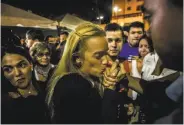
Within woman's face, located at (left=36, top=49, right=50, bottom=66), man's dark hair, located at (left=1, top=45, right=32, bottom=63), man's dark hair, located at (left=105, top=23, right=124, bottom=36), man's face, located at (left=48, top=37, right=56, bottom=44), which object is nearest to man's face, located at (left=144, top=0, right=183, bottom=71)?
man's dark hair, located at (left=105, top=23, right=124, bottom=36)

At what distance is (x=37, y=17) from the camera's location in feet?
11.5

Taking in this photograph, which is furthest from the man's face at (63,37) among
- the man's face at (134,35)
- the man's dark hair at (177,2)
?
the man's dark hair at (177,2)

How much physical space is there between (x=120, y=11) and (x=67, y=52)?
79 centimetres

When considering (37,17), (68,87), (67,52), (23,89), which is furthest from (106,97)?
(37,17)

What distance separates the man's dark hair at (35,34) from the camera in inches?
136

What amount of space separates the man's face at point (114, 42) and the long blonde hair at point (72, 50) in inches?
3.8

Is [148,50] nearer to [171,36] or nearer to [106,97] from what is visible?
[171,36]

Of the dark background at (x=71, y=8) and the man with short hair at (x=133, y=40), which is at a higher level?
the dark background at (x=71, y=8)

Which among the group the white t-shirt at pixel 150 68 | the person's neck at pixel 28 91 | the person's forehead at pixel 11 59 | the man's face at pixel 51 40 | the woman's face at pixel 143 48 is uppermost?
the man's face at pixel 51 40

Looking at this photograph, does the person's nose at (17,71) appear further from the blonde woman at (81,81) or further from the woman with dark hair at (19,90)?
the blonde woman at (81,81)

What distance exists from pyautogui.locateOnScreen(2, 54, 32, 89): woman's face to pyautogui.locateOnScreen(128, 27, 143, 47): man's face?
1212 mm

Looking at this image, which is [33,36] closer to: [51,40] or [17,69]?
[51,40]

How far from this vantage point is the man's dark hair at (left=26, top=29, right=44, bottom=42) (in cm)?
346

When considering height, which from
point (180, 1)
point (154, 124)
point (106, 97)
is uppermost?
point (180, 1)
